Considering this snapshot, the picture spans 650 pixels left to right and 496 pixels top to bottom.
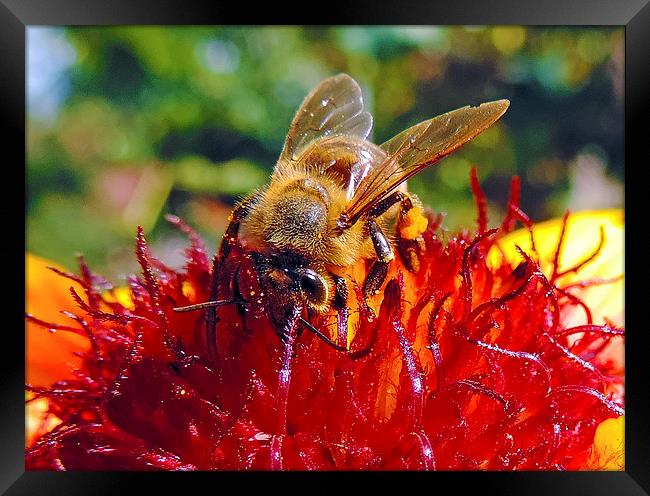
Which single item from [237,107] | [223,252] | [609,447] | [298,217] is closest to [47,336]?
[223,252]

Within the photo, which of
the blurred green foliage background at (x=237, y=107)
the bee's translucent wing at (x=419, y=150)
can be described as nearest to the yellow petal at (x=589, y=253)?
the bee's translucent wing at (x=419, y=150)

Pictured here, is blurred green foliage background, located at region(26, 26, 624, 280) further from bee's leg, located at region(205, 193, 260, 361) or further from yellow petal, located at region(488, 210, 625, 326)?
bee's leg, located at region(205, 193, 260, 361)

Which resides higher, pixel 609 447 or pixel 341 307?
pixel 341 307

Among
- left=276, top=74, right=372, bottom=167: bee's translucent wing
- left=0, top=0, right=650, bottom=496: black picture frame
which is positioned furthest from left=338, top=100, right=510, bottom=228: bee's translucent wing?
left=276, top=74, right=372, bottom=167: bee's translucent wing

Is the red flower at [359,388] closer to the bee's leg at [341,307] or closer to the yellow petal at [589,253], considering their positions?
the bee's leg at [341,307]

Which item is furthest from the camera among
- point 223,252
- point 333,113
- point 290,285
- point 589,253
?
point 589,253
